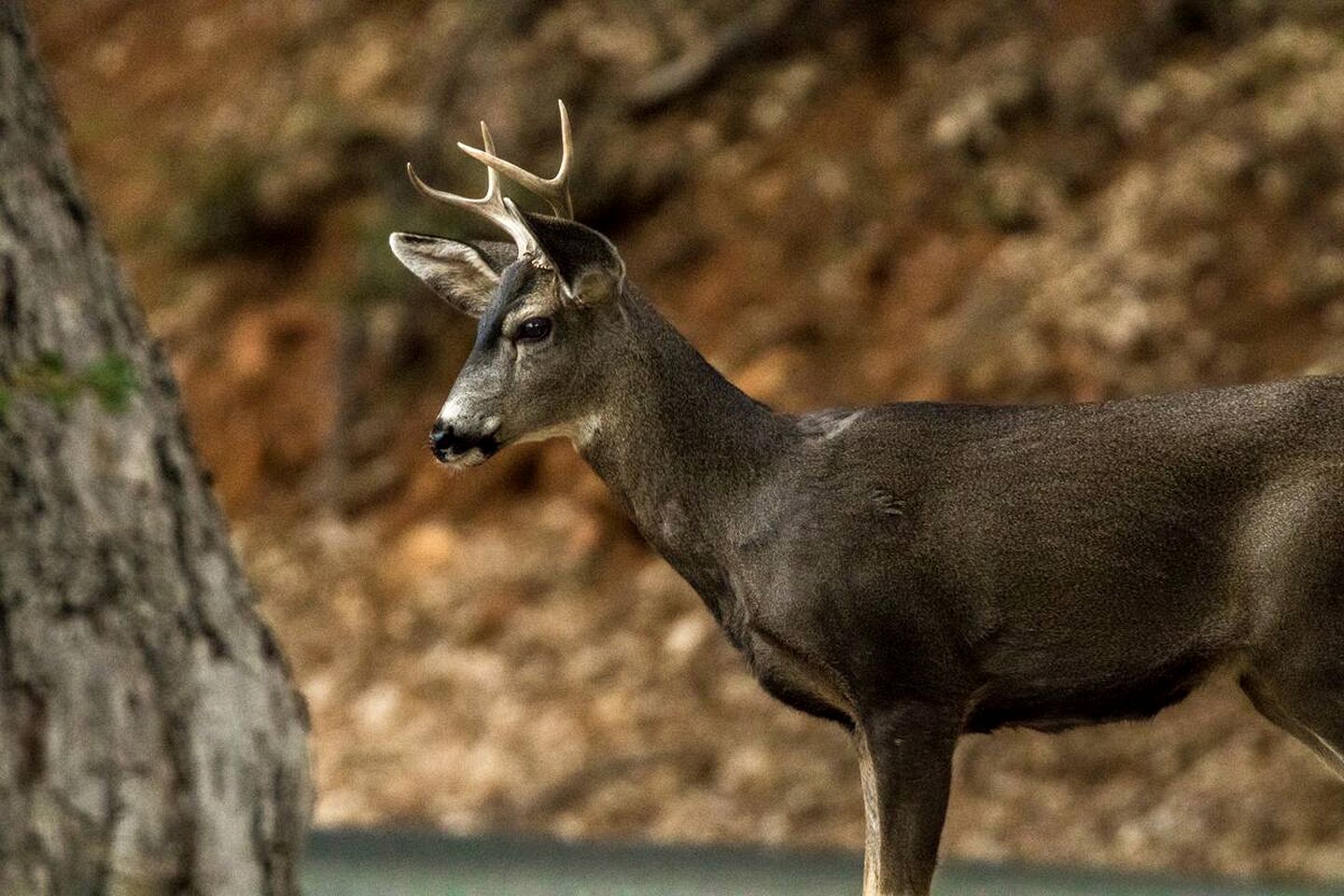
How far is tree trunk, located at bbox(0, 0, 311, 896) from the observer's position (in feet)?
12.9

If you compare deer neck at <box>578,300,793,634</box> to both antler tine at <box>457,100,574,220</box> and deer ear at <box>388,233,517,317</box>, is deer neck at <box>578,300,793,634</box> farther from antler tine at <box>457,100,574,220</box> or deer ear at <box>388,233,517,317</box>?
deer ear at <box>388,233,517,317</box>

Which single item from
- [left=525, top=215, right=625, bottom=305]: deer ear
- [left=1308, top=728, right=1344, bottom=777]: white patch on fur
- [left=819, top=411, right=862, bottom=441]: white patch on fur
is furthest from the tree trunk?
[left=1308, top=728, right=1344, bottom=777]: white patch on fur

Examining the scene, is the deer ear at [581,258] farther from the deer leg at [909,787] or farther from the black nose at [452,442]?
the deer leg at [909,787]

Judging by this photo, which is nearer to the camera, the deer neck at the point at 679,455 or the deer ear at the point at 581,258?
the deer ear at the point at 581,258

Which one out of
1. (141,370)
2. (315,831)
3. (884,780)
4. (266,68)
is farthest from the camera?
(266,68)

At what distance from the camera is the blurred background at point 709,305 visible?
1481cm

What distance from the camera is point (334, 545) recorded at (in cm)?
1956

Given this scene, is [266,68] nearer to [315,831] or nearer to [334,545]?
[334,545]

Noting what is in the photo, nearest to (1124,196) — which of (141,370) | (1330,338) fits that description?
(1330,338)

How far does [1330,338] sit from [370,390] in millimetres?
8393

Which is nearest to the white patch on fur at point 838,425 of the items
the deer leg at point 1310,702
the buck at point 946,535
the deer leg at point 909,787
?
the buck at point 946,535

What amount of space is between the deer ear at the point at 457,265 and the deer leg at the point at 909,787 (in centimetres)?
155

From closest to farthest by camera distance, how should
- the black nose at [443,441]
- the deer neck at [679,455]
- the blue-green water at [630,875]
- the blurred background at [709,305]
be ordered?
the black nose at [443,441]
the deer neck at [679,455]
the blue-green water at [630,875]
the blurred background at [709,305]

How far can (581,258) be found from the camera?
569 cm
